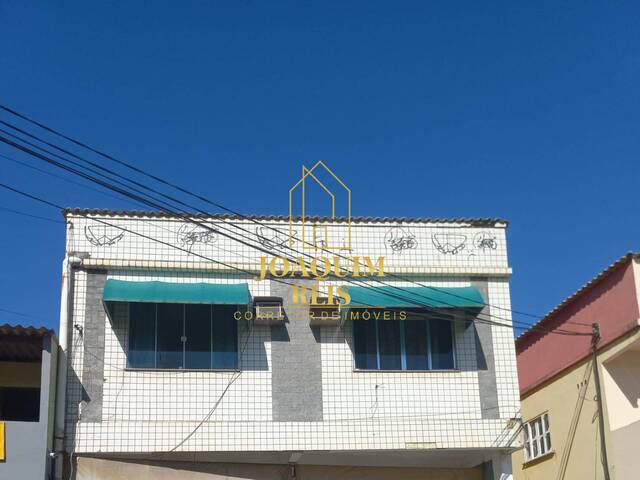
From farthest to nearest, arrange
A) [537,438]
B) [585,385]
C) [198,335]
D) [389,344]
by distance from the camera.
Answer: [537,438] < [585,385] < [389,344] < [198,335]

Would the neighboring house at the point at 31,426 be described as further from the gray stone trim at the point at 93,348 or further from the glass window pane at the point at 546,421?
the glass window pane at the point at 546,421

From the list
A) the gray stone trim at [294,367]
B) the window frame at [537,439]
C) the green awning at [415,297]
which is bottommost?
the window frame at [537,439]

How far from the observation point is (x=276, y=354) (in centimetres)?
1997

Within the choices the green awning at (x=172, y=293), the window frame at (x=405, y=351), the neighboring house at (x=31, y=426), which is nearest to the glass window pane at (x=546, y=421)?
the window frame at (x=405, y=351)

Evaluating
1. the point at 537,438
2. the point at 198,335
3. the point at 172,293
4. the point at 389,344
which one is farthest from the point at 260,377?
the point at 537,438

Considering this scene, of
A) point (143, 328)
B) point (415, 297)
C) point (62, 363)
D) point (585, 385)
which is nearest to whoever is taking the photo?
point (62, 363)

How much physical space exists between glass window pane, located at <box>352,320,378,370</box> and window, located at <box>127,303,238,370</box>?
8.25 feet

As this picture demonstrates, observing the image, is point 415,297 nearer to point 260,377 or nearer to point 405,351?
point 405,351

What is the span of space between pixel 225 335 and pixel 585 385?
8.53m

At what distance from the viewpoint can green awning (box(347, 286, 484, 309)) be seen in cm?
2003

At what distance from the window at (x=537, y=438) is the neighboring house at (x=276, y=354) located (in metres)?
4.67

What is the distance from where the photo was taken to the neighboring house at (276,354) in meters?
19.2

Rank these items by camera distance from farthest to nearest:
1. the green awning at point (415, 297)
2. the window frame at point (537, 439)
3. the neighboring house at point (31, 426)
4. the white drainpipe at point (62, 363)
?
the window frame at point (537, 439) < the green awning at point (415, 297) < the white drainpipe at point (62, 363) < the neighboring house at point (31, 426)

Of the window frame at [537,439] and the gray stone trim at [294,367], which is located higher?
the gray stone trim at [294,367]
